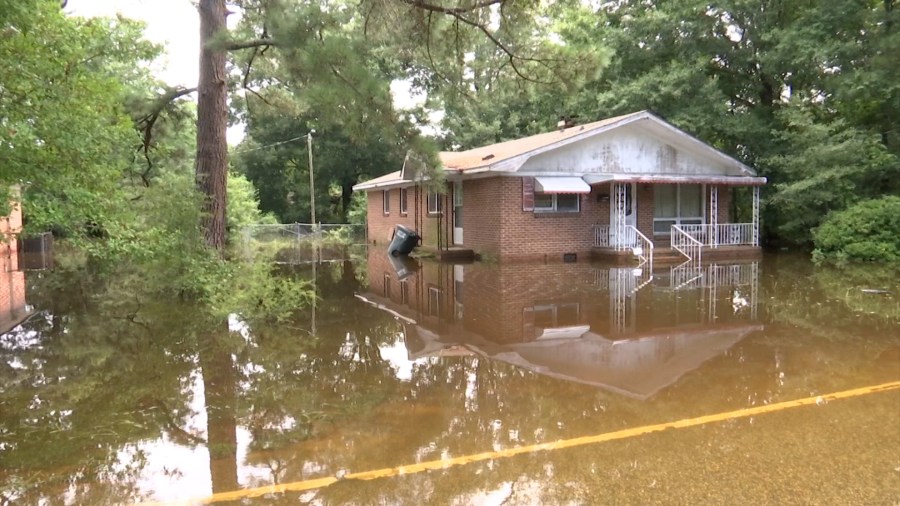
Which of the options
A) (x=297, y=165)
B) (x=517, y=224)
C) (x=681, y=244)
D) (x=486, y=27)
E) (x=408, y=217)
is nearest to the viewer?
(x=486, y=27)

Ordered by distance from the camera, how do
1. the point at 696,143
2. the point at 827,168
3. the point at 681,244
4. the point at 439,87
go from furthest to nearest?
the point at 681,244, the point at 696,143, the point at 827,168, the point at 439,87

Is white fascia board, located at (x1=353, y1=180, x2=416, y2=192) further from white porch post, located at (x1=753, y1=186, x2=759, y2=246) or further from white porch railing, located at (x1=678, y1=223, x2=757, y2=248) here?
white porch post, located at (x1=753, y1=186, x2=759, y2=246)

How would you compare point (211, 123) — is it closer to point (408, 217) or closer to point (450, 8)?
point (450, 8)

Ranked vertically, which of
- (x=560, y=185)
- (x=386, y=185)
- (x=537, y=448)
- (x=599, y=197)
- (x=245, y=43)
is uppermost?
(x=245, y=43)

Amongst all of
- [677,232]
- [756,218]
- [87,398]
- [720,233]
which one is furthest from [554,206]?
[87,398]

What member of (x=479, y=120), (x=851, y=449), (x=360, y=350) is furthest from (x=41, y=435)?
(x=479, y=120)

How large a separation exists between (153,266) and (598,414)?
8.13 metres

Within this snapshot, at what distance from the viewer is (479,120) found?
3259 centimetres

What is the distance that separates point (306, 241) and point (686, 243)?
1623cm

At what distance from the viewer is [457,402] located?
17.5 feet

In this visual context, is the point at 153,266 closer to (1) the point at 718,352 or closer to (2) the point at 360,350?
(2) the point at 360,350

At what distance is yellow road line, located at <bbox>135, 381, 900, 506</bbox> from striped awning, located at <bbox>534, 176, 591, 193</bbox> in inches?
460

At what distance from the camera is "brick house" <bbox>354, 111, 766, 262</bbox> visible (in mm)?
17203

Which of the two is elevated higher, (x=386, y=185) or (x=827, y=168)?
(x=386, y=185)
